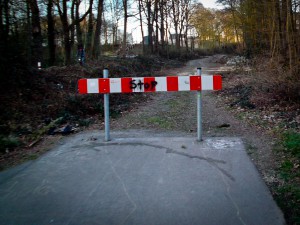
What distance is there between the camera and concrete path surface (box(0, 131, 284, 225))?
3205mm

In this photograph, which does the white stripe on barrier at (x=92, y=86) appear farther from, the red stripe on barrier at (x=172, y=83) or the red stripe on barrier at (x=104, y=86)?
the red stripe on barrier at (x=172, y=83)

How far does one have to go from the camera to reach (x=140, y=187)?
3895mm

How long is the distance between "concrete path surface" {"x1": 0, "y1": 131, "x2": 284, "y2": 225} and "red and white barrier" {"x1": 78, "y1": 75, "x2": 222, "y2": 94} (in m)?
0.98

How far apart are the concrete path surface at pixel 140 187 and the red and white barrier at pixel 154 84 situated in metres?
0.98

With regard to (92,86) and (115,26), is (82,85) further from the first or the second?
(115,26)

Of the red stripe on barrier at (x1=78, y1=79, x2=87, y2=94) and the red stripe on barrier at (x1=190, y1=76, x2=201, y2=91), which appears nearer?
the red stripe on barrier at (x1=190, y1=76, x2=201, y2=91)

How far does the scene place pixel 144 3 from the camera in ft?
116

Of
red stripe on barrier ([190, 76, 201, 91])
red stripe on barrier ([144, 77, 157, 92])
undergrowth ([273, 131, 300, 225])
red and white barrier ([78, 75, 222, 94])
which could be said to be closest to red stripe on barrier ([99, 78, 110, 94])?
red and white barrier ([78, 75, 222, 94])

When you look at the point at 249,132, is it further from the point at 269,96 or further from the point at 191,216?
the point at 191,216

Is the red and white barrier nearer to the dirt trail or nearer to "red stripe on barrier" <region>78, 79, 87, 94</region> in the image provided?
"red stripe on barrier" <region>78, 79, 87, 94</region>

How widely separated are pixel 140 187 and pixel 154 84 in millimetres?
2444

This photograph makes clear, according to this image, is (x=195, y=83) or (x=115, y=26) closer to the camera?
(x=195, y=83)

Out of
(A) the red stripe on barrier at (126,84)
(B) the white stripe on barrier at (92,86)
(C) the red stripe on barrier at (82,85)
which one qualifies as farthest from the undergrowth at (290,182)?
(C) the red stripe on barrier at (82,85)

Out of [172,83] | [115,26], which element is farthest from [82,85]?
[115,26]
